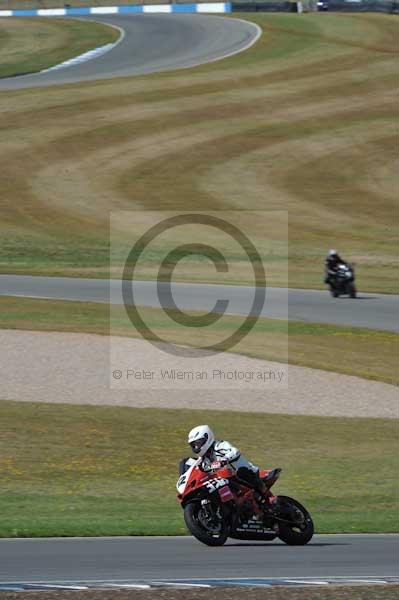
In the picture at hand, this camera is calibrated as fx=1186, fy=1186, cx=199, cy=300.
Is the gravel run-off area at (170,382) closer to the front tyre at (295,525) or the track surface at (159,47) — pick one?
the front tyre at (295,525)

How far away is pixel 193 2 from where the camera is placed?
100500 mm

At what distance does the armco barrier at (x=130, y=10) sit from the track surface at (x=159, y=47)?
389cm

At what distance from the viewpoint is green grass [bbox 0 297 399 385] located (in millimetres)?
26953

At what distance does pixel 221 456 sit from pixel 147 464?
4934mm

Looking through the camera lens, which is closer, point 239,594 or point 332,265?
point 239,594

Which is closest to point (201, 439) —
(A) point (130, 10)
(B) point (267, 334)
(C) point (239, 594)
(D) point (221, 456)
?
(D) point (221, 456)

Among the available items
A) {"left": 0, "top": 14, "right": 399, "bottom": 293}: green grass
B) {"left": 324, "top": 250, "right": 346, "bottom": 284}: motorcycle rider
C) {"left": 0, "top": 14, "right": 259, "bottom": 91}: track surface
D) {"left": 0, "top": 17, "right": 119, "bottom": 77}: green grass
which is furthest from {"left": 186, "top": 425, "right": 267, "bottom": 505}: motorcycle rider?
{"left": 0, "top": 17, "right": 119, "bottom": 77}: green grass

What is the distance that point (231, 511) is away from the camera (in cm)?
1373

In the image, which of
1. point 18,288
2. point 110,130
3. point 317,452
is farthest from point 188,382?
point 110,130

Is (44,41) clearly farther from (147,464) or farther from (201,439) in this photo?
(201,439)

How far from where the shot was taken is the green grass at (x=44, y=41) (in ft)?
256

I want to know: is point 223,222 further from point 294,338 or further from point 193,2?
point 193,2

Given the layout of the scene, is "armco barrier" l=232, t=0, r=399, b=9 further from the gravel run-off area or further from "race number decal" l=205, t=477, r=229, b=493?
"race number decal" l=205, t=477, r=229, b=493

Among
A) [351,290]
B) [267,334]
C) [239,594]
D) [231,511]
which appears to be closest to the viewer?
[239,594]
